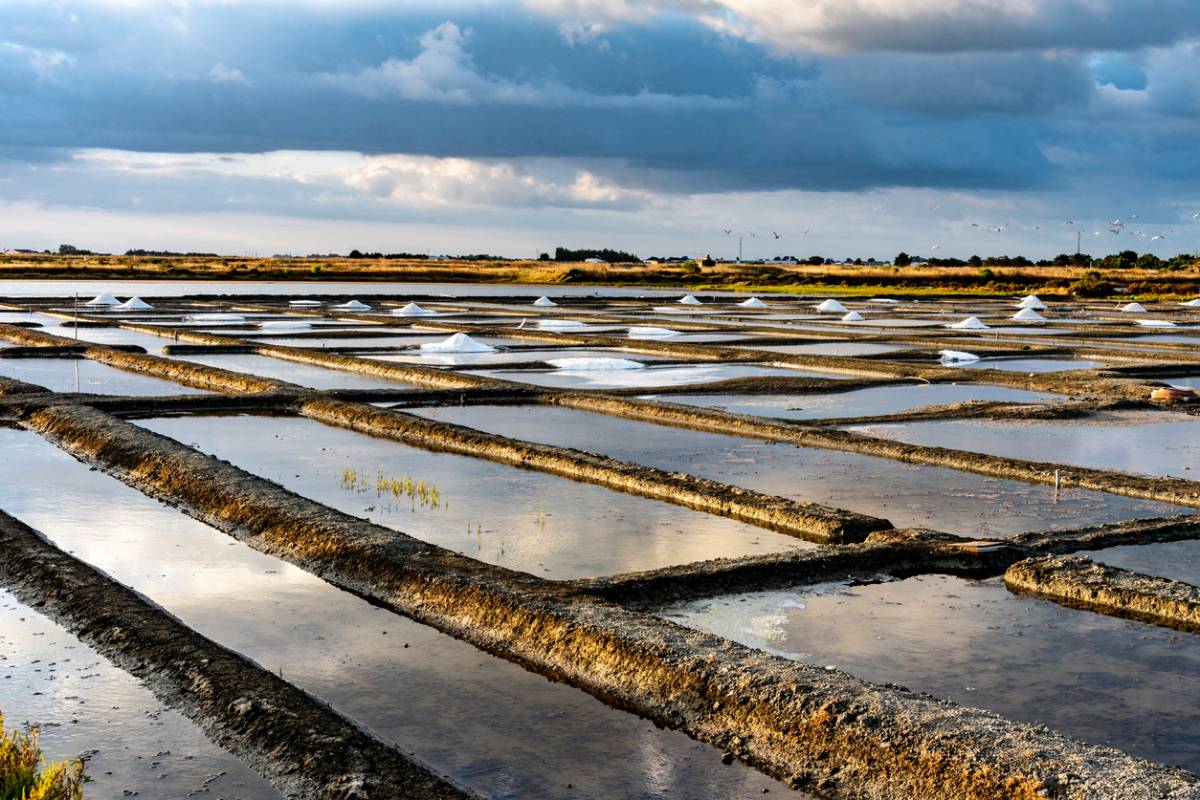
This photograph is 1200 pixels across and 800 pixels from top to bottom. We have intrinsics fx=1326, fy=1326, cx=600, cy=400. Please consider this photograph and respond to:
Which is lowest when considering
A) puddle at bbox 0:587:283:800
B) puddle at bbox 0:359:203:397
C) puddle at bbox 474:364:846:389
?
puddle at bbox 0:587:283:800

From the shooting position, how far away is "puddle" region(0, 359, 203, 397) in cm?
1559

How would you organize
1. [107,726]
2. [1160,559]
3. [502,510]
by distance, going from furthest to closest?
[502,510] → [1160,559] → [107,726]

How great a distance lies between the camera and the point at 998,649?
18.2 feet

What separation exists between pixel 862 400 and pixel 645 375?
369 cm

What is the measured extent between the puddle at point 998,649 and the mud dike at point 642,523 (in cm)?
10

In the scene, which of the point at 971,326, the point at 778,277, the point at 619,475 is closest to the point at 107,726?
the point at 619,475

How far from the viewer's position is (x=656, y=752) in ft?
14.4

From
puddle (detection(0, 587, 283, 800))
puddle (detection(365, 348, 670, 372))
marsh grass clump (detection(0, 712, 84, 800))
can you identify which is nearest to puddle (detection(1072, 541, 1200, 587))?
puddle (detection(0, 587, 283, 800))

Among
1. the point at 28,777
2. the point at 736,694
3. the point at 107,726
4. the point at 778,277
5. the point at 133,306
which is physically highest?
the point at 778,277

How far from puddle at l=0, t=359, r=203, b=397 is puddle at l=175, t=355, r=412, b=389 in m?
1.20

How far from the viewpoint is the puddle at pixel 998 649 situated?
15.6ft

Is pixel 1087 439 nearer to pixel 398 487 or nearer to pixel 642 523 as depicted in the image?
pixel 642 523

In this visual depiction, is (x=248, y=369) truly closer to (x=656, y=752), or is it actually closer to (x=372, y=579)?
(x=372, y=579)

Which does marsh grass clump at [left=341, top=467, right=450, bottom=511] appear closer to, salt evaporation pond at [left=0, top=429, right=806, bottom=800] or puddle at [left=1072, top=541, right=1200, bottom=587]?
salt evaporation pond at [left=0, top=429, right=806, bottom=800]
